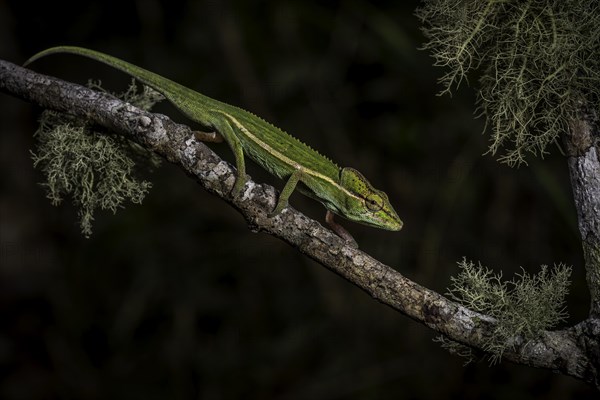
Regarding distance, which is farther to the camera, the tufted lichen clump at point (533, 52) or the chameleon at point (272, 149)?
the chameleon at point (272, 149)

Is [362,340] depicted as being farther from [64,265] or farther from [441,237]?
[64,265]

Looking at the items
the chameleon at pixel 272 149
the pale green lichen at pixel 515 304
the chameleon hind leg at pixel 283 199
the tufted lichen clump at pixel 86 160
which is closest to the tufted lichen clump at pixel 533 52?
the pale green lichen at pixel 515 304

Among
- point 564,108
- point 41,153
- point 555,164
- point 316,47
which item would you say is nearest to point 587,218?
point 564,108

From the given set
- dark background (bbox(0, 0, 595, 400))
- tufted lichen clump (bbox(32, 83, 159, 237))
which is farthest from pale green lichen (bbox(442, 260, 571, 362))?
dark background (bbox(0, 0, 595, 400))

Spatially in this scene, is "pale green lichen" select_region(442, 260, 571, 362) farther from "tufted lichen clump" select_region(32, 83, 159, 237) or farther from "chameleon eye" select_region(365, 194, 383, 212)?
"tufted lichen clump" select_region(32, 83, 159, 237)

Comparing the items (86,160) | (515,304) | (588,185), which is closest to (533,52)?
(588,185)

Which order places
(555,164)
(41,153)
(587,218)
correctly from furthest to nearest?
(555,164)
(41,153)
(587,218)

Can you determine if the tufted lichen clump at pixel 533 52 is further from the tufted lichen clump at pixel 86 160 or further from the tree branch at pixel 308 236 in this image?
the tufted lichen clump at pixel 86 160
